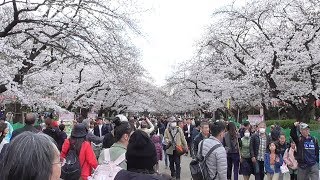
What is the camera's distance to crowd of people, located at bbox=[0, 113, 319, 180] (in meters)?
1.81

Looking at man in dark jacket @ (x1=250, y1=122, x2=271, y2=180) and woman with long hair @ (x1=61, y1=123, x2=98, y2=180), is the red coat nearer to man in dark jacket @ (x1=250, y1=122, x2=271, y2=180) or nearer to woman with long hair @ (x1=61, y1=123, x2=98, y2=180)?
woman with long hair @ (x1=61, y1=123, x2=98, y2=180)

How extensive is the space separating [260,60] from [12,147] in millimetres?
22504

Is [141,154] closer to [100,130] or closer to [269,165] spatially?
[269,165]

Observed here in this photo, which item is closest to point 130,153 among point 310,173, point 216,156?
point 216,156

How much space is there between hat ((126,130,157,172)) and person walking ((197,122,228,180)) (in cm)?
310

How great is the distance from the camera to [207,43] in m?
28.3

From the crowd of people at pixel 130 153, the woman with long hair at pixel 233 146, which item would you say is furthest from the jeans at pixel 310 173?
the woman with long hair at pixel 233 146

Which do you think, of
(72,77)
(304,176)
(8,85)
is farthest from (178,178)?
(72,77)

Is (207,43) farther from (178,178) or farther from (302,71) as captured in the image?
(178,178)

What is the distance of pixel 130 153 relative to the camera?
3.24 m

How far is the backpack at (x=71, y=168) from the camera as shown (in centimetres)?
589

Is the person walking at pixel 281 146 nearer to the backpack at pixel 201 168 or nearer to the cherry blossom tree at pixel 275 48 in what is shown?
the backpack at pixel 201 168

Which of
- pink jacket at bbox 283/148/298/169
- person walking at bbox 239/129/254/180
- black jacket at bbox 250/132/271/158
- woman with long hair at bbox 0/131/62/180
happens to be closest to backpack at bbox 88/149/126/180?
woman with long hair at bbox 0/131/62/180

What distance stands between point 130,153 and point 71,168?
9.63 ft
